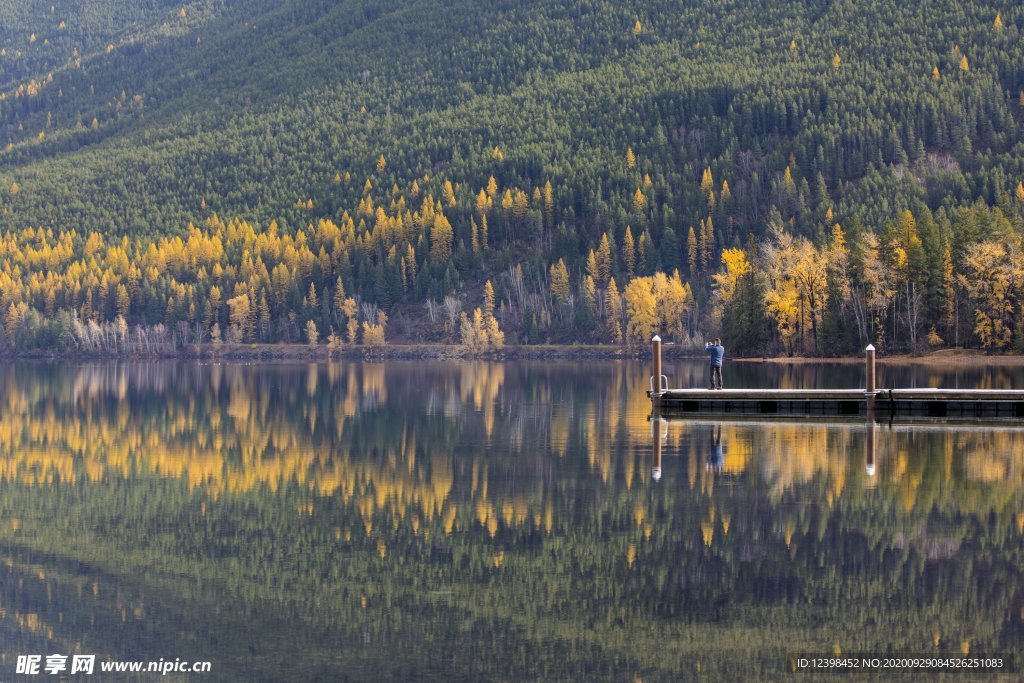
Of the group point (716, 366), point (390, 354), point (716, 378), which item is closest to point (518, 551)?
point (716, 378)

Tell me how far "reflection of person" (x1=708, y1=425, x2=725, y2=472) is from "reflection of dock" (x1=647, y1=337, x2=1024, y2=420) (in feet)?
20.4

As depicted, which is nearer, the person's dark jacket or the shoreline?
the person's dark jacket

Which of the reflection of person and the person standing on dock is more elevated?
the person standing on dock

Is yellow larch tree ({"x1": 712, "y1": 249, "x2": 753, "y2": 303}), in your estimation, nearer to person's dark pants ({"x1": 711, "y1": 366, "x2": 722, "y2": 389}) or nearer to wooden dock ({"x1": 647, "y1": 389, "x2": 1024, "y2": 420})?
person's dark pants ({"x1": 711, "y1": 366, "x2": 722, "y2": 389})

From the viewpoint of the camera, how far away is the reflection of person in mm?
37094

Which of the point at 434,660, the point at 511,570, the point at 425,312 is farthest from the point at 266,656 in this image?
the point at 425,312

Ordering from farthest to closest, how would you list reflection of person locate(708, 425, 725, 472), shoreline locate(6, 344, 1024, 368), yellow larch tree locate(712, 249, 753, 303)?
1. shoreline locate(6, 344, 1024, 368)
2. yellow larch tree locate(712, 249, 753, 303)
3. reflection of person locate(708, 425, 725, 472)

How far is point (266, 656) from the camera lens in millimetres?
21109

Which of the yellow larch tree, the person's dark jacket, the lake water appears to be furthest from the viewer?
the yellow larch tree

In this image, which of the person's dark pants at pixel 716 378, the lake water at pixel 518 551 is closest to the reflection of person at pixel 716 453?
the lake water at pixel 518 551

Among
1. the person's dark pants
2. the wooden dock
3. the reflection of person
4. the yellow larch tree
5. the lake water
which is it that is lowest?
the lake water

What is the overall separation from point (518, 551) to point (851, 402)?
28419mm

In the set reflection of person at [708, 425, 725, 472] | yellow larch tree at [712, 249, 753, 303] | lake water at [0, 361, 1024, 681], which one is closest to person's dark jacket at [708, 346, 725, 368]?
lake water at [0, 361, 1024, 681]

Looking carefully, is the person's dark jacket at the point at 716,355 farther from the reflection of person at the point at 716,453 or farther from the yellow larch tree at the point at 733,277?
the yellow larch tree at the point at 733,277
